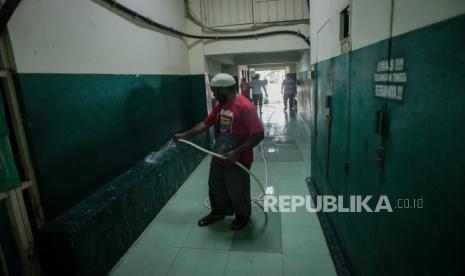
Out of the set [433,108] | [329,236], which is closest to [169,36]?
[329,236]

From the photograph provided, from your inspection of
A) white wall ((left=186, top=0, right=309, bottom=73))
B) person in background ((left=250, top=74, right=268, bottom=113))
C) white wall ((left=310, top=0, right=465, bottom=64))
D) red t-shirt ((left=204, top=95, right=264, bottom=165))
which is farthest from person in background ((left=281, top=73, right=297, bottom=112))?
red t-shirt ((left=204, top=95, right=264, bottom=165))

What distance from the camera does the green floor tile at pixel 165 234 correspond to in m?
2.46

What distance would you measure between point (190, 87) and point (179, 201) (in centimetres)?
248

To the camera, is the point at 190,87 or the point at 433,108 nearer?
the point at 433,108

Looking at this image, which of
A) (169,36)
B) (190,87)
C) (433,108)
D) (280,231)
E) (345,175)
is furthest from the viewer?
(190,87)

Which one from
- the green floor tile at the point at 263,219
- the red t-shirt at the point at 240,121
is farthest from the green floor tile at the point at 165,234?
the red t-shirt at the point at 240,121

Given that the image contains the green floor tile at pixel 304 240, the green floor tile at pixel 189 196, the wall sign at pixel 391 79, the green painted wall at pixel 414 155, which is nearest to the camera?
the green painted wall at pixel 414 155

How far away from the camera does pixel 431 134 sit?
932mm

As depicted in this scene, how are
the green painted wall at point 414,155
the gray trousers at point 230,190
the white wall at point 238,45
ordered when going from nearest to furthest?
the green painted wall at point 414,155 → the gray trousers at point 230,190 → the white wall at point 238,45

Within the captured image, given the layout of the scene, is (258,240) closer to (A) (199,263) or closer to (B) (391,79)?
(A) (199,263)

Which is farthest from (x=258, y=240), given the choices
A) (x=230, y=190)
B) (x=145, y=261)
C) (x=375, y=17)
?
(x=375, y=17)

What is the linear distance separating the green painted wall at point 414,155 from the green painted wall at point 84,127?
204cm

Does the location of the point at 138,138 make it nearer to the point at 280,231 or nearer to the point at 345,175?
the point at 280,231

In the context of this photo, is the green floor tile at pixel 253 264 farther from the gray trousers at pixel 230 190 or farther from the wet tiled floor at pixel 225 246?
the gray trousers at pixel 230 190
